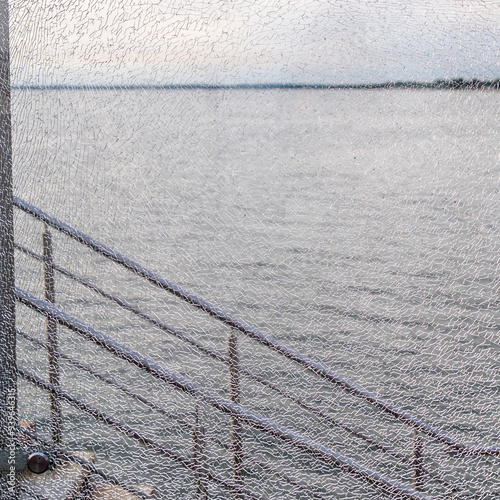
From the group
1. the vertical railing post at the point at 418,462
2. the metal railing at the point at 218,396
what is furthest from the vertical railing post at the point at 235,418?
the vertical railing post at the point at 418,462

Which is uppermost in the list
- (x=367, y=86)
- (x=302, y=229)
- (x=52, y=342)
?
(x=367, y=86)

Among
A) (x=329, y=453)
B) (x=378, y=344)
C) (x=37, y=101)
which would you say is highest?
(x=37, y=101)

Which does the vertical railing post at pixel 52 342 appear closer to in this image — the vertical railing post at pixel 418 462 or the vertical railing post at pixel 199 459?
the vertical railing post at pixel 199 459

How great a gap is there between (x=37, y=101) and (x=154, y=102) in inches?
5.4

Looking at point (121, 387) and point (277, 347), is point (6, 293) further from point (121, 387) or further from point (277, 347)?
point (277, 347)

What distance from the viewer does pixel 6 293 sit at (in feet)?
1.67

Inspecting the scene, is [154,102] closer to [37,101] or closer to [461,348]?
[37,101]

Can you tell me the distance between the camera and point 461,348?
500 millimetres

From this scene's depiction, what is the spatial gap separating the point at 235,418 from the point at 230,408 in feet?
0.12

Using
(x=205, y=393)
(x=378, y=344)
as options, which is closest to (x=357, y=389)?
(x=378, y=344)

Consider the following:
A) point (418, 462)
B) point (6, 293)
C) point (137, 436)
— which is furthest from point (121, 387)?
point (418, 462)

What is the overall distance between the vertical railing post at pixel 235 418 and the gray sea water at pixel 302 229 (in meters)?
0.01

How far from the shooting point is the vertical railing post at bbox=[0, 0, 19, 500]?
1.63 ft

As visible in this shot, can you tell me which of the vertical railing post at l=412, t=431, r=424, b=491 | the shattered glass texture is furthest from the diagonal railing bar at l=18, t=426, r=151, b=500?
the vertical railing post at l=412, t=431, r=424, b=491
